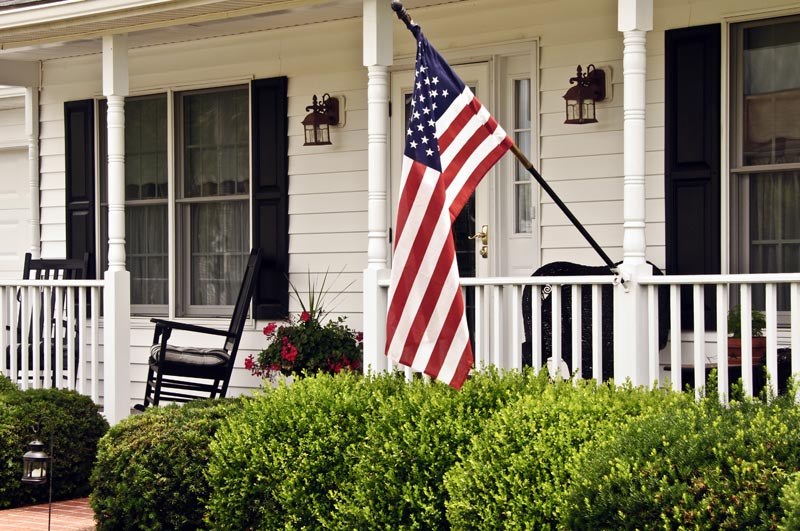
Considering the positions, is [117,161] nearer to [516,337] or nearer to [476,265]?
[476,265]

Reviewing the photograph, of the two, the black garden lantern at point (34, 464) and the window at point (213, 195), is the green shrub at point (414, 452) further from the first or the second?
the window at point (213, 195)

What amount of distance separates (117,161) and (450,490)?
14.7 ft

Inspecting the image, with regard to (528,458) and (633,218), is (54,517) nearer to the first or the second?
(528,458)

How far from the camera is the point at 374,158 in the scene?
24.1 ft

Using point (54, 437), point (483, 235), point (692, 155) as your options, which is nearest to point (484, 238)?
point (483, 235)

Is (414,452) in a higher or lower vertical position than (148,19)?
lower

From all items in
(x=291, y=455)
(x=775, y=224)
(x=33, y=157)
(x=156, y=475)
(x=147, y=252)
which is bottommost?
(x=156, y=475)

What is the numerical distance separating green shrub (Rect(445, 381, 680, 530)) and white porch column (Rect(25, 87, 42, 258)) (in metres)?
6.56

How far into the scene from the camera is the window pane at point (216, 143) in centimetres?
951

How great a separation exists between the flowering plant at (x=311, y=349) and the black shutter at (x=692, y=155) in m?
2.46

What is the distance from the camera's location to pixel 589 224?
25.7 ft

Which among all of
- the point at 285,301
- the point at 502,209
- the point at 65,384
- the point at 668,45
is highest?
the point at 668,45

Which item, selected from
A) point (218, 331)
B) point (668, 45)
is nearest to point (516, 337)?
point (668, 45)

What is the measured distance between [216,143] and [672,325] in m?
4.73
